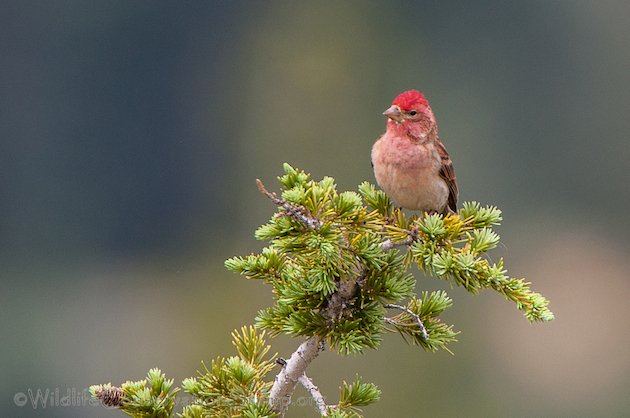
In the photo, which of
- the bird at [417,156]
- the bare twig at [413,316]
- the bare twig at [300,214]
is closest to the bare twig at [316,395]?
the bare twig at [413,316]

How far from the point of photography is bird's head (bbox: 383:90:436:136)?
3934 millimetres

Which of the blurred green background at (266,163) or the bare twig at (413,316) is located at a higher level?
the blurred green background at (266,163)

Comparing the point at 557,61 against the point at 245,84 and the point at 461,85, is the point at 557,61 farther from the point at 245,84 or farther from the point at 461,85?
the point at 245,84

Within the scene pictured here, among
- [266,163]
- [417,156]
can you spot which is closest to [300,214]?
[417,156]

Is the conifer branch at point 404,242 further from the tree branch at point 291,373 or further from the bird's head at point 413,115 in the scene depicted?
the bird's head at point 413,115

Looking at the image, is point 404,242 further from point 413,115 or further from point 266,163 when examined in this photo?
point 266,163

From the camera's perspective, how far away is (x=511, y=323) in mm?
12867

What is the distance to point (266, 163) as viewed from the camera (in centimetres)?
1370

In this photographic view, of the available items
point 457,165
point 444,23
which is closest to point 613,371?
point 457,165

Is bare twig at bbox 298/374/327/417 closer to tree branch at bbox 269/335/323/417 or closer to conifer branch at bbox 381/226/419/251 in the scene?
tree branch at bbox 269/335/323/417

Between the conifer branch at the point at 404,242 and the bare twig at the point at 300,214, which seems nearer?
the bare twig at the point at 300,214

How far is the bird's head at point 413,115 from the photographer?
393 centimetres

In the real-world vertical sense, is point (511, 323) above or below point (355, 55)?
below

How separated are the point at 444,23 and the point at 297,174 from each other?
15.3 meters
